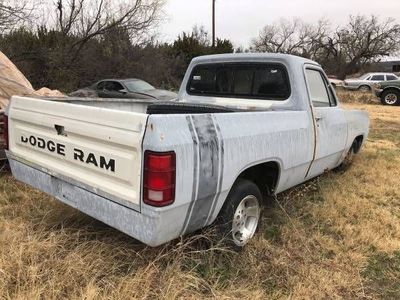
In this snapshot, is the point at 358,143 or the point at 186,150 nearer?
the point at 186,150

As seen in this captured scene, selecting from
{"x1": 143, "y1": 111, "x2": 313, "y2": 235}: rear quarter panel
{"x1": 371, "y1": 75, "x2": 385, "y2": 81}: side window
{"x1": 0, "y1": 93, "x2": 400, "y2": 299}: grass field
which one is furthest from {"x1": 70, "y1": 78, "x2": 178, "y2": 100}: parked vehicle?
{"x1": 371, "y1": 75, "x2": 385, "y2": 81}: side window

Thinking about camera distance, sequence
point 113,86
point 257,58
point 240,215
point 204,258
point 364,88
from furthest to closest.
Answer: point 364,88
point 113,86
point 257,58
point 240,215
point 204,258

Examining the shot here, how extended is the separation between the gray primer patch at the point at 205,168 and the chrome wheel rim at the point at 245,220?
0.56 meters

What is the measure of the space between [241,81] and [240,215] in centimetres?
182

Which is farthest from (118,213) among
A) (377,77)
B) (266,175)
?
(377,77)

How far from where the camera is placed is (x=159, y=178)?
2.58 metres

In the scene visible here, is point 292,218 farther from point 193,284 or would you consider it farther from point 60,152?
point 60,152

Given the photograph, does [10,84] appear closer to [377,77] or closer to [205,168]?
[205,168]

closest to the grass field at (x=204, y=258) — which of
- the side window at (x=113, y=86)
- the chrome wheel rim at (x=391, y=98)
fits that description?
the side window at (x=113, y=86)

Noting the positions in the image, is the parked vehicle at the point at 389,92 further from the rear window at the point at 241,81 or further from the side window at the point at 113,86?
the rear window at the point at 241,81

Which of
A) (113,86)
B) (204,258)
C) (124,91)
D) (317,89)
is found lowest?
(204,258)

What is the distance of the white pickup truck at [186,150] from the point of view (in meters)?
2.66

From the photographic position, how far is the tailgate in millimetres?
2689

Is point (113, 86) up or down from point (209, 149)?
up
